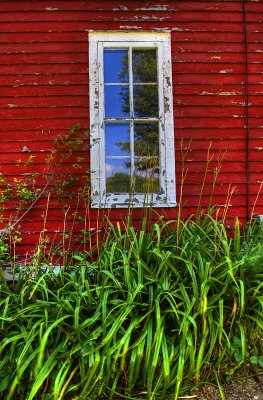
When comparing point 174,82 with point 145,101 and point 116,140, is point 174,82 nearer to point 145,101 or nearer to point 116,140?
point 145,101

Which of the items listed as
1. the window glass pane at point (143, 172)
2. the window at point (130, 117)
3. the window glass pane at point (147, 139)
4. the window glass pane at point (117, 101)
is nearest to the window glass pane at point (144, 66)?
the window at point (130, 117)

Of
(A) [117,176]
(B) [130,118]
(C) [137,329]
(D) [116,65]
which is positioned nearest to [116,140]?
(B) [130,118]

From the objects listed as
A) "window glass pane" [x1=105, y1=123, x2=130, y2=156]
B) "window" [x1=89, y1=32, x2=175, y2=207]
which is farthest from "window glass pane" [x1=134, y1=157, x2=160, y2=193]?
"window glass pane" [x1=105, y1=123, x2=130, y2=156]

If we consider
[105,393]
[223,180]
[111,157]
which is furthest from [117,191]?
[105,393]

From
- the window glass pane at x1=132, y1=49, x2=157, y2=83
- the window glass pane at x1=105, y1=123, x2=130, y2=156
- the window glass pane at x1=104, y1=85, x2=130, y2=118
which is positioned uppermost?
the window glass pane at x1=132, y1=49, x2=157, y2=83

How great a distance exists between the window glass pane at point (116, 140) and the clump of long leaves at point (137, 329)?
1.59m

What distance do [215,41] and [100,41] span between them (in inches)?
50.3

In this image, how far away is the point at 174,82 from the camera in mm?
4711

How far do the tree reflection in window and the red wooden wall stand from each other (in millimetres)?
241

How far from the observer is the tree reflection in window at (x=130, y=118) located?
466cm

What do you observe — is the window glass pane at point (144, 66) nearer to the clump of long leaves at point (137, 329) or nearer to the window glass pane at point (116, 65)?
the window glass pane at point (116, 65)

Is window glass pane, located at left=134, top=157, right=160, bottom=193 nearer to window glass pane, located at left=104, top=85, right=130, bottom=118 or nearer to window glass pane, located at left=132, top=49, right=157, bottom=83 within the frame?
window glass pane, located at left=104, top=85, right=130, bottom=118

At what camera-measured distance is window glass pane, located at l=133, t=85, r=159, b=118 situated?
4.75m

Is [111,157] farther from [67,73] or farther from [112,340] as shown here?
[112,340]
